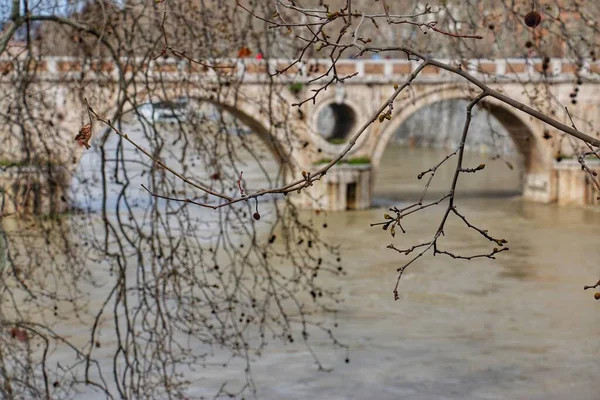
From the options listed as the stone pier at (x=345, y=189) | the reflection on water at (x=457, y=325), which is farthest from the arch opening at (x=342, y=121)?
the reflection on water at (x=457, y=325)

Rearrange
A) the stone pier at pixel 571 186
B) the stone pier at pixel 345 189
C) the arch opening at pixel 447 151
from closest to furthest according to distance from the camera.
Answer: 1. the stone pier at pixel 345 189
2. the stone pier at pixel 571 186
3. the arch opening at pixel 447 151

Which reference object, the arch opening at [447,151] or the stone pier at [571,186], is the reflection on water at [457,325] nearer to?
the arch opening at [447,151]

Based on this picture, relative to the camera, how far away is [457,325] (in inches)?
388

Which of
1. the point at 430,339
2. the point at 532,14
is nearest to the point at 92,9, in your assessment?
the point at 532,14

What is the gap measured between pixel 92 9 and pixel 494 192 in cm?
1533

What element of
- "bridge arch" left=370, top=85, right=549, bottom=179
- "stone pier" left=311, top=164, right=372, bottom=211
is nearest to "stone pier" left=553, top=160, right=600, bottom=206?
"bridge arch" left=370, top=85, right=549, bottom=179

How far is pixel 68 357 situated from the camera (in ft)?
27.8

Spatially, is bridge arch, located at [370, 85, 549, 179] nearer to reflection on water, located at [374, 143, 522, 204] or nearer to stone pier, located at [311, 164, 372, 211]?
reflection on water, located at [374, 143, 522, 204]

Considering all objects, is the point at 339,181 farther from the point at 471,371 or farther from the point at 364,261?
the point at 471,371

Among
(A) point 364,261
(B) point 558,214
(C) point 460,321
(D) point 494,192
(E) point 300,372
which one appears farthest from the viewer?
(D) point 494,192

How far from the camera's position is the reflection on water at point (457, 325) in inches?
315

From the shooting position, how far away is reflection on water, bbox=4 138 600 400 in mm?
8008

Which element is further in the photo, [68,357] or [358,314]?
[358,314]

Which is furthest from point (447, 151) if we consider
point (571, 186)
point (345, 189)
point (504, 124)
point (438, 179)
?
point (345, 189)
